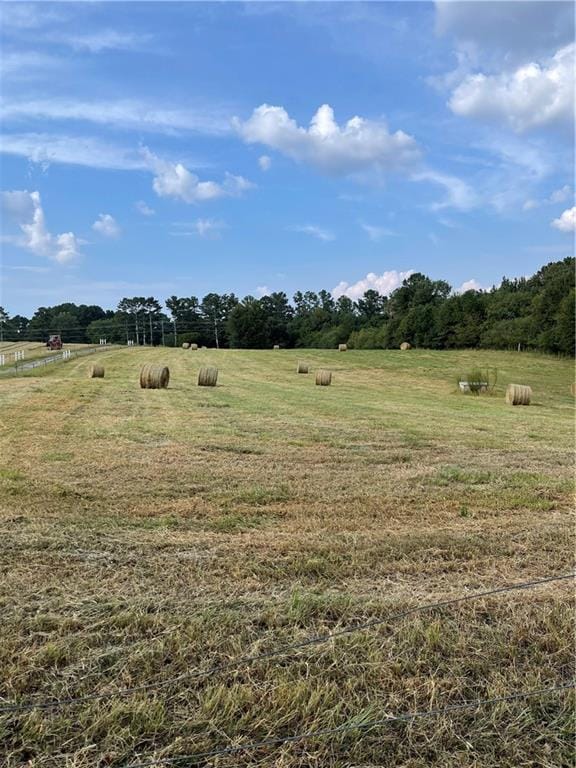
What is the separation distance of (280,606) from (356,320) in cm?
9403

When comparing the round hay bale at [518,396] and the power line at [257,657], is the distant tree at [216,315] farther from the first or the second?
the power line at [257,657]

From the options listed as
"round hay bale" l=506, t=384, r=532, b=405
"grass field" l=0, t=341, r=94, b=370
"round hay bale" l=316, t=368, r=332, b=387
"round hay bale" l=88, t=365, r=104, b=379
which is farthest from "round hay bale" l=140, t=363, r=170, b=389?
"grass field" l=0, t=341, r=94, b=370

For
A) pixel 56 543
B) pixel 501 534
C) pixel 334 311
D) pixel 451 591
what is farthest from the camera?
pixel 334 311

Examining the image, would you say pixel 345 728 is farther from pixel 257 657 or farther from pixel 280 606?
pixel 280 606

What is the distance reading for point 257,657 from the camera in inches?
96.0

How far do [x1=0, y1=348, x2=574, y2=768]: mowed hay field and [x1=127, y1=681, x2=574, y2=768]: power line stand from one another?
2cm

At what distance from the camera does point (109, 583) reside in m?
3.15

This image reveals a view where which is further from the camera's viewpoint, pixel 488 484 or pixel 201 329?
pixel 201 329

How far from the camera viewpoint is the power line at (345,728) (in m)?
1.88

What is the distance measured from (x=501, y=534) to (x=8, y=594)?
11.1ft

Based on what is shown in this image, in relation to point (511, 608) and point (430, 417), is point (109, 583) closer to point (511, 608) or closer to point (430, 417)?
point (511, 608)

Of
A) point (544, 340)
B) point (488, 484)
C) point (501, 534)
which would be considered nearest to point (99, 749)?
point (501, 534)

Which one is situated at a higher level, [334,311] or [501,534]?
[334,311]

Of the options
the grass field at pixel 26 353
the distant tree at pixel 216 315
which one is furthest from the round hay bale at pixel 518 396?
the distant tree at pixel 216 315
